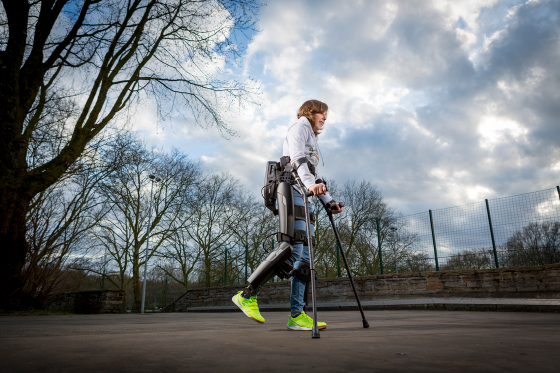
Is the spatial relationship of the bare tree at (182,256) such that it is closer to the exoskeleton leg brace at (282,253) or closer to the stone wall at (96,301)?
the stone wall at (96,301)

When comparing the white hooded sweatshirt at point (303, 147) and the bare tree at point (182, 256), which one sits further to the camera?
the bare tree at point (182, 256)

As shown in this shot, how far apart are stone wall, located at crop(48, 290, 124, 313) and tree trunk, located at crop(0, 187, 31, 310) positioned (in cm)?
506

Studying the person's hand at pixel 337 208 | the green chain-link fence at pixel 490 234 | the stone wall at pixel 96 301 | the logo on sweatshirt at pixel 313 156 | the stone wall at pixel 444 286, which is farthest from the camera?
the stone wall at pixel 96 301

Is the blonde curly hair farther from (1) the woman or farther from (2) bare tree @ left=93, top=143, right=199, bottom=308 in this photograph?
(2) bare tree @ left=93, top=143, right=199, bottom=308

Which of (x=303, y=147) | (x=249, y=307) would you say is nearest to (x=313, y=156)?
(x=303, y=147)

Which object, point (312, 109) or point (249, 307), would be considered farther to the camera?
point (312, 109)

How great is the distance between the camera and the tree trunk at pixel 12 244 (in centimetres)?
691

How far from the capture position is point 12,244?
7.07 m

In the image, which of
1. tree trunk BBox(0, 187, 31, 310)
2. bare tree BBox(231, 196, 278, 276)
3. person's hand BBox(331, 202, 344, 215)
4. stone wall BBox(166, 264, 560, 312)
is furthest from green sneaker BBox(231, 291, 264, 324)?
bare tree BBox(231, 196, 278, 276)

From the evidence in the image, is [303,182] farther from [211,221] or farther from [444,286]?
[211,221]

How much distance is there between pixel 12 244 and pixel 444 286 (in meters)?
9.15

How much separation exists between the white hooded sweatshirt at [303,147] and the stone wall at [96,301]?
38.5ft

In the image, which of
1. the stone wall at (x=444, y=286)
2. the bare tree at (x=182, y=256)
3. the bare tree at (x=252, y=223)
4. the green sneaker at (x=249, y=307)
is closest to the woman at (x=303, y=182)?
the green sneaker at (x=249, y=307)

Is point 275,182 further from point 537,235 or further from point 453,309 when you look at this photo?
point 537,235
